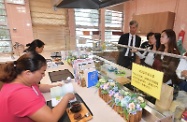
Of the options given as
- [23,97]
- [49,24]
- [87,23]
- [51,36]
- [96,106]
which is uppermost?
[87,23]

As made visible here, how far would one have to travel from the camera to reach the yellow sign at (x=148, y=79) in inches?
26.6

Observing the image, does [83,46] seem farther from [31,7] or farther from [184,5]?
[184,5]

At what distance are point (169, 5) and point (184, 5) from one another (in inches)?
15.9

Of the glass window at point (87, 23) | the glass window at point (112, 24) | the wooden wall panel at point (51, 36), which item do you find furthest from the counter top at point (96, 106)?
the glass window at point (112, 24)

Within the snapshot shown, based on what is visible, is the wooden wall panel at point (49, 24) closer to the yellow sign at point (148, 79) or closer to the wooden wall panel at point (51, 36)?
the wooden wall panel at point (51, 36)

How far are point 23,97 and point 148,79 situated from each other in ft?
2.23

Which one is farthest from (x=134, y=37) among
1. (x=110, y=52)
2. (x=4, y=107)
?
(x=4, y=107)

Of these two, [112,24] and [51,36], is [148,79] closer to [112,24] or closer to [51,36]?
[51,36]

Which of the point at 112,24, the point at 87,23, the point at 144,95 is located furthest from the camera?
the point at 112,24

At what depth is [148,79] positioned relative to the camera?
73cm

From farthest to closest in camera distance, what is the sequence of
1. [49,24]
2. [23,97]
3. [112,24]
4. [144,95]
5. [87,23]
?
1. [112,24]
2. [87,23]
3. [49,24]
4. [144,95]
5. [23,97]

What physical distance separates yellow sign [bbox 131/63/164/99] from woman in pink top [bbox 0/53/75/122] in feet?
1.63

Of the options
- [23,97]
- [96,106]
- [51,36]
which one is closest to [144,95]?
[96,106]

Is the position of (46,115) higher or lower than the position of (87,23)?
lower
